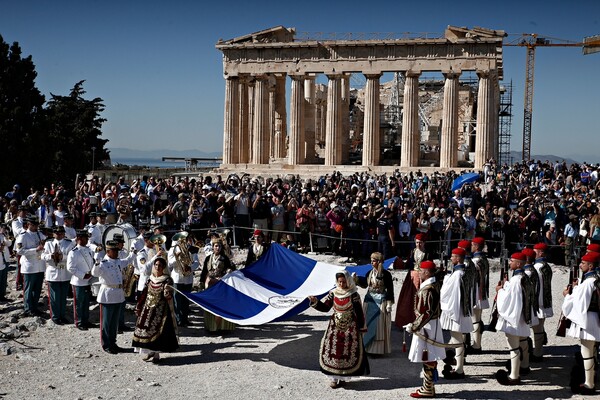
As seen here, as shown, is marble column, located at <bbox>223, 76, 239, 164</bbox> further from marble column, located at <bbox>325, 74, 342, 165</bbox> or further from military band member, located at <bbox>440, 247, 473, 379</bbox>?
military band member, located at <bbox>440, 247, 473, 379</bbox>

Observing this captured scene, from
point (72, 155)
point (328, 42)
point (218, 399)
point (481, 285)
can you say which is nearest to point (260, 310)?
point (218, 399)

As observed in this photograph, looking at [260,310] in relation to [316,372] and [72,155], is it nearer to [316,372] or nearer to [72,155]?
[316,372]

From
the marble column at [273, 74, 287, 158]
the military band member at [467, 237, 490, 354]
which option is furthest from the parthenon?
the military band member at [467, 237, 490, 354]

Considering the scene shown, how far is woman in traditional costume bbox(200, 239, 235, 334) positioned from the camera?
1491 cm

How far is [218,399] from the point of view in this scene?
11.0m

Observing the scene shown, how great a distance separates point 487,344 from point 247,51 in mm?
37595

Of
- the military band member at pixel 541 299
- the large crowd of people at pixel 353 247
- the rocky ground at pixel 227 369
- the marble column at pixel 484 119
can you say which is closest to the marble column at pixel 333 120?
the marble column at pixel 484 119

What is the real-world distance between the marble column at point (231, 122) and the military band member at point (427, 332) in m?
39.6

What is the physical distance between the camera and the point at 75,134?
53.9 meters

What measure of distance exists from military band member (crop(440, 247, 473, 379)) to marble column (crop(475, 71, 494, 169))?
108 feet

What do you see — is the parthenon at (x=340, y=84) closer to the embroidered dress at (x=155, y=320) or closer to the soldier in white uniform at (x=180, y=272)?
the soldier in white uniform at (x=180, y=272)

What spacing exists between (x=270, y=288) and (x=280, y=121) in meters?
42.8

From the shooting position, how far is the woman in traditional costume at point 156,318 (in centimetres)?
1284

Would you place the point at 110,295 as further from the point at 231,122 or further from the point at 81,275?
the point at 231,122
